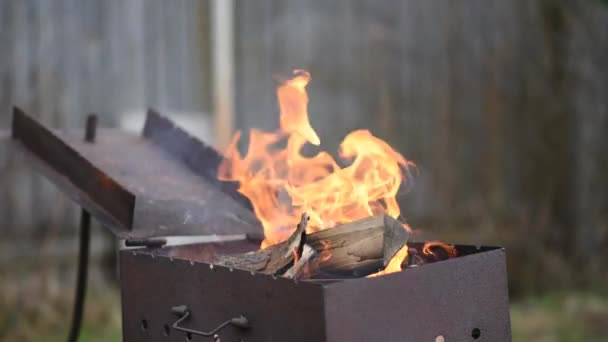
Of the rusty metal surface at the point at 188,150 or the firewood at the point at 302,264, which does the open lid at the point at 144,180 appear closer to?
the rusty metal surface at the point at 188,150

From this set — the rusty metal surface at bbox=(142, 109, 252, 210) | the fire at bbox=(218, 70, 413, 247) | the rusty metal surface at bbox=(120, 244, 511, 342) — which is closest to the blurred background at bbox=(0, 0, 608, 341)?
the rusty metal surface at bbox=(142, 109, 252, 210)

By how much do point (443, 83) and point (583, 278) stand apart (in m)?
1.79

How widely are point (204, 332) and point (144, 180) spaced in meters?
0.73

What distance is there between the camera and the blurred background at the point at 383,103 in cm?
452

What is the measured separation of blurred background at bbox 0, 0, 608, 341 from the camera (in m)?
4.52

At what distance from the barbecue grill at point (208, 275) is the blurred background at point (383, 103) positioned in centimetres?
188

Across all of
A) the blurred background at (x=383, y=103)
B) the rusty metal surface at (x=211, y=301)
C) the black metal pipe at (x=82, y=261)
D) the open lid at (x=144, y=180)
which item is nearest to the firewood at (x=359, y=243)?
the rusty metal surface at (x=211, y=301)

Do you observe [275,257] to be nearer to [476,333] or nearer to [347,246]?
[347,246]

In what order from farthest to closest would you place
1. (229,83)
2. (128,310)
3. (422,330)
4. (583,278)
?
1. (583,278)
2. (229,83)
3. (128,310)
4. (422,330)

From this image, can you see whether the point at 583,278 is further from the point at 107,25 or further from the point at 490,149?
the point at 107,25

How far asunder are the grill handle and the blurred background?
2406 mm

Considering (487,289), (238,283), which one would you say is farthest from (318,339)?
(487,289)

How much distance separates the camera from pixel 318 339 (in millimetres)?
1661

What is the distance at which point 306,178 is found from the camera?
2549mm
